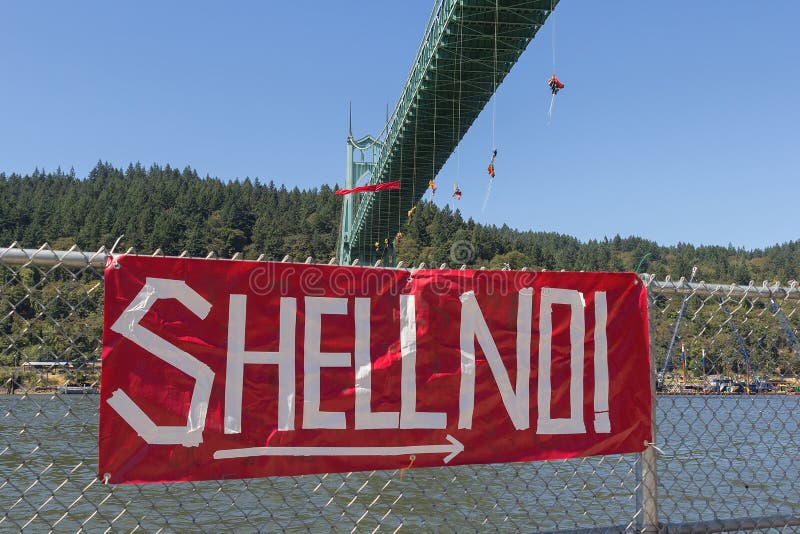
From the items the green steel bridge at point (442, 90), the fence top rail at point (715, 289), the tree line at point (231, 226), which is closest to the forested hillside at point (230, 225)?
the tree line at point (231, 226)

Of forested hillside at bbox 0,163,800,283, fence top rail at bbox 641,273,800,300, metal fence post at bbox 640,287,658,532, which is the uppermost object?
forested hillside at bbox 0,163,800,283

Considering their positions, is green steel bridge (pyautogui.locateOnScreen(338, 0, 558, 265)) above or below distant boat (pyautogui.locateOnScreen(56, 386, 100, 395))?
above

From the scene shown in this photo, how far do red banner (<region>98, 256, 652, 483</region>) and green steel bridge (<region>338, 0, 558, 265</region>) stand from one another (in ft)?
65.9

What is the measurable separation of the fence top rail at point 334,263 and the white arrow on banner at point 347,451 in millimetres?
631

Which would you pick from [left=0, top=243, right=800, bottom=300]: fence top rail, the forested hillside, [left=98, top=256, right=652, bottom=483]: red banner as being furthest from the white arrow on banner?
the forested hillside

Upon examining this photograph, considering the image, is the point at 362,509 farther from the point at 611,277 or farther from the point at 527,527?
the point at 611,277

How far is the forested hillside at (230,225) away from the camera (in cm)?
7206

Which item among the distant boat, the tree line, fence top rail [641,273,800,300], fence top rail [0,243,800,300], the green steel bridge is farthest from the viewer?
the tree line

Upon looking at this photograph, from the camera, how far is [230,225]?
90.5 metres

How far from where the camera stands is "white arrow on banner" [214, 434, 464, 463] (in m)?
2.17

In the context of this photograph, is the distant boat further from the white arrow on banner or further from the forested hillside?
the forested hillside

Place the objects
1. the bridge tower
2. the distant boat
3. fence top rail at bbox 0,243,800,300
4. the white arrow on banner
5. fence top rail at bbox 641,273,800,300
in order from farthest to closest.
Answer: the bridge tower
fence top rail at bbox 641,273,800,300
the distant boat
the white arrow on banner
fence top rail at bbox 0,243,800,300

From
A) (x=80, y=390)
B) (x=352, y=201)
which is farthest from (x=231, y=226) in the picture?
(x=80, y=390)

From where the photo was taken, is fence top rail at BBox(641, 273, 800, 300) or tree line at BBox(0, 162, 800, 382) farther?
tree line at BBox(0, 162, 800, 382)
